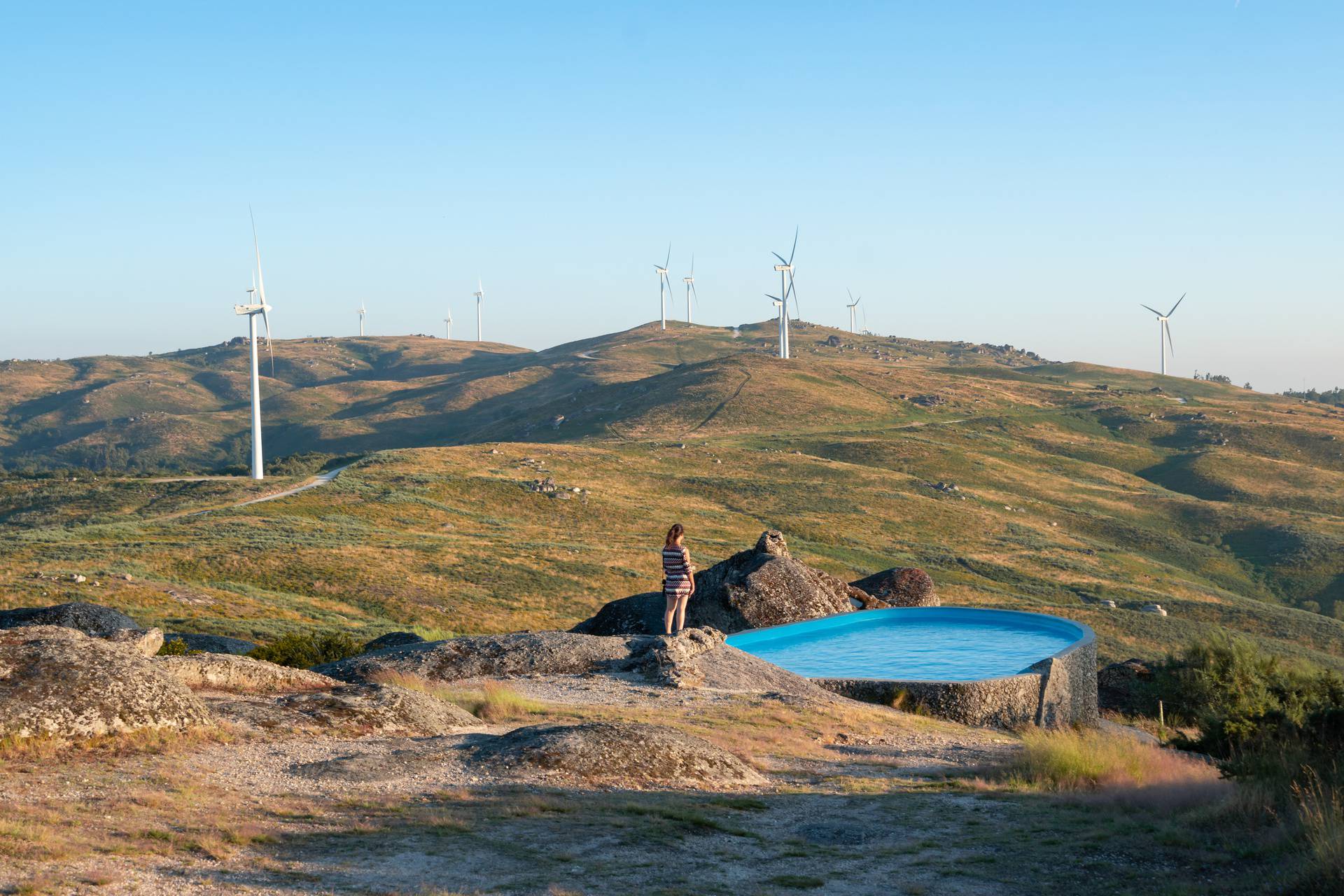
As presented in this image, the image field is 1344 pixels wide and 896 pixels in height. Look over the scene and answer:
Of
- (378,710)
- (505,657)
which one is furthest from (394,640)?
(378,710)

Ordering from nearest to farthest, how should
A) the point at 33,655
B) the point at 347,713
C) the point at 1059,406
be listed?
the point at 33,655 < the point at 347,713 < the point at 1059,406

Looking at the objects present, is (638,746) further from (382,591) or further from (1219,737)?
(382,591)

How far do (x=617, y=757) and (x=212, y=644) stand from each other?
56.1ft

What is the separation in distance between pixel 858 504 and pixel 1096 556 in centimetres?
1926

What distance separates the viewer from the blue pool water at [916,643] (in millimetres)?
25484

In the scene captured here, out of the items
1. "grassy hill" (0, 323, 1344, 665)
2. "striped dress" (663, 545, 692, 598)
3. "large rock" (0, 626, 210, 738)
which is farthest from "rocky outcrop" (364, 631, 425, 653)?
"large rock" (0, 626, 210, 738)

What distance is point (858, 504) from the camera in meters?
92.9

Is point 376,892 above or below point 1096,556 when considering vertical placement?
above

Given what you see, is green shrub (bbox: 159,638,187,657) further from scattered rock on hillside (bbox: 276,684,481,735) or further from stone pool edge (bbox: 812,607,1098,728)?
stone pool edge (bbox: 812,607,1098,728)

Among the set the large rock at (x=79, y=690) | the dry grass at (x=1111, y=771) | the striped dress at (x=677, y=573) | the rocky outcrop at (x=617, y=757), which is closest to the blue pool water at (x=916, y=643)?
the striped dress at (x=677, y=573)

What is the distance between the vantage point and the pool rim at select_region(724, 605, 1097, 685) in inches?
835

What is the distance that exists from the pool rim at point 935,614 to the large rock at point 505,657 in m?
3.38

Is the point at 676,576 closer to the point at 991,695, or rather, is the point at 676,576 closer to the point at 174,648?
the point at 991,695

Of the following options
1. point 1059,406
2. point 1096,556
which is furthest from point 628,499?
point 1059,406
